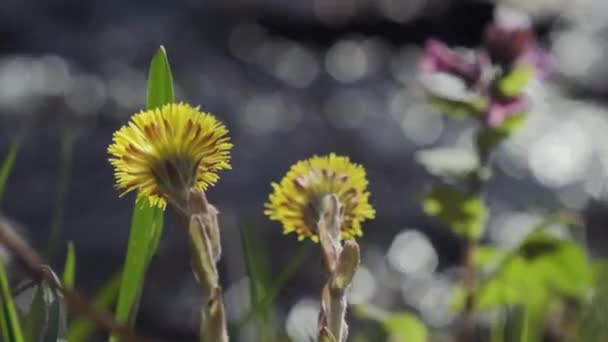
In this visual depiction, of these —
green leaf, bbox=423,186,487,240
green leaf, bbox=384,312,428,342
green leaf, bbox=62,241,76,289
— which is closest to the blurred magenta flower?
green leaf, bbox=423,186,487,240

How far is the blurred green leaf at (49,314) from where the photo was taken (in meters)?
0.81

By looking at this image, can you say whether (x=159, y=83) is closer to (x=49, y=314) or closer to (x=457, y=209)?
(x=49, y=314)

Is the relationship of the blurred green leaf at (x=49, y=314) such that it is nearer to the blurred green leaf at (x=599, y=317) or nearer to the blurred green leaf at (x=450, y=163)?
the blurred green leaf at (x=599, y=317)

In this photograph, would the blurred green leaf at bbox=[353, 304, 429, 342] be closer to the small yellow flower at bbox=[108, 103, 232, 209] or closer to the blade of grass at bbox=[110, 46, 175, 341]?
the blade of grass at bbox=[110, 46, 175, 341]

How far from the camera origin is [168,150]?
74 centimetres

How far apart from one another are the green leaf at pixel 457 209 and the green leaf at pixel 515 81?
0.47ft

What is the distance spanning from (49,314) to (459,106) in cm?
90

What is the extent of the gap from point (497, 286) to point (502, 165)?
3899mm

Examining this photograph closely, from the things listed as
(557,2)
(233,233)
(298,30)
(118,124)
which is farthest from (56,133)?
(557,2)

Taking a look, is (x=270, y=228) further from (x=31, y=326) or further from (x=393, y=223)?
(x=31, y=326)

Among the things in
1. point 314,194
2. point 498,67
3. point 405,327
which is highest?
point 498,67

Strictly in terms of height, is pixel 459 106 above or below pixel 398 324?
above

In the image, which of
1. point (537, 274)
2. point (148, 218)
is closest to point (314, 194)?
point (148, 218)

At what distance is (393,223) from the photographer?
4.61 m
